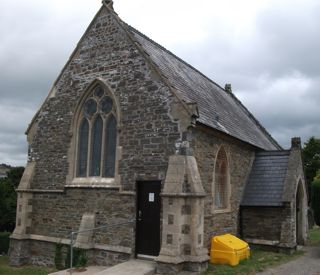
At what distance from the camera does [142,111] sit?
1334 cm

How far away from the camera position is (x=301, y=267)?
12961 millimetres

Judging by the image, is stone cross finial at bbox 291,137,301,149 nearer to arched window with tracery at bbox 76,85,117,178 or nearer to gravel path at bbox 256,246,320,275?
gravel path at bbox 256,246,320,275

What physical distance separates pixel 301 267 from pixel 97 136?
330 inches

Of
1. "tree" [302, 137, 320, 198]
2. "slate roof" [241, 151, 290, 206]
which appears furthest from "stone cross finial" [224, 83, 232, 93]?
"tree" [302, 137, 320, 198]

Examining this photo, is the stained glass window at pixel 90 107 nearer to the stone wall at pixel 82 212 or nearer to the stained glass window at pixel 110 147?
the stained glass window at pixel 110 147

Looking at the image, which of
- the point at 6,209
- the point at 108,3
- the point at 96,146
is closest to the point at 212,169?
the point at 96,146

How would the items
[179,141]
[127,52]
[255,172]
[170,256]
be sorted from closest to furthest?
[170,256]
[179,141]
[127,52]
[255,172]

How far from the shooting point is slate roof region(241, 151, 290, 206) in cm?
1627

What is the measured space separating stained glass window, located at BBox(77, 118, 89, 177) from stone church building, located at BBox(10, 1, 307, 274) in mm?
39

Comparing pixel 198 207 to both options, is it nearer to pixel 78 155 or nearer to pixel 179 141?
pixel 179 141

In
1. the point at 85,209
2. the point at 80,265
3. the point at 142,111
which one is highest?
the point at 142,111

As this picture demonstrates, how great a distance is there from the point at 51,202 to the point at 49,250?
181 centimetres

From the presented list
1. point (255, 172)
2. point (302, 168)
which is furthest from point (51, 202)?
point (302, 168)

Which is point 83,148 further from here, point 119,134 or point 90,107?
point 119,134
